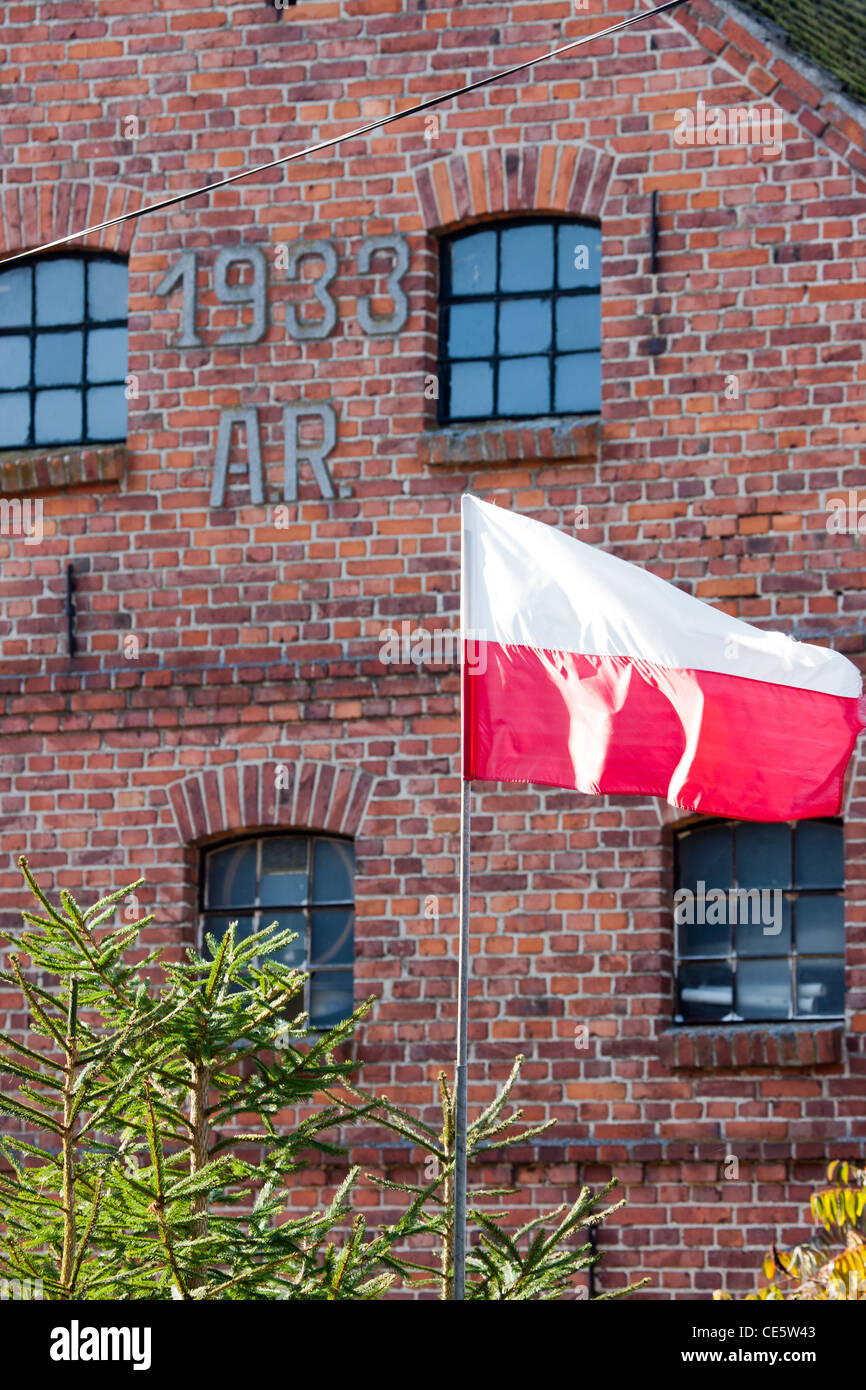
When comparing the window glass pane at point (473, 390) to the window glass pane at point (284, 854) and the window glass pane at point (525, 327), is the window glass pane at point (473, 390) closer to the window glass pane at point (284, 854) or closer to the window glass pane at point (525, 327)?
the window glass pane at point (525, 327)

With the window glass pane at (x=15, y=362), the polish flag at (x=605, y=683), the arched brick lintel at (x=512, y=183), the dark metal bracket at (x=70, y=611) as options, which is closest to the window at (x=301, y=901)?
the dark metal bracket at (x=70, y=611)

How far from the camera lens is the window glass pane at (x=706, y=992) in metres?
9.82

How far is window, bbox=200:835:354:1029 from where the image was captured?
10.2 m

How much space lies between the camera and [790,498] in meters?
9.89

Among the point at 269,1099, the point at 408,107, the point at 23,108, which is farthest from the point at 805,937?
the point at 23,108

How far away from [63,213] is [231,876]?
3259 mm

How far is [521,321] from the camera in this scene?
10.5 metres

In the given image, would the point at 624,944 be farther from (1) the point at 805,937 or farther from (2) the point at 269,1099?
(2) the point at 269,1099

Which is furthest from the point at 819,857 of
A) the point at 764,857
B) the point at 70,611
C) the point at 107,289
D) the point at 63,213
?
the point at 63,213

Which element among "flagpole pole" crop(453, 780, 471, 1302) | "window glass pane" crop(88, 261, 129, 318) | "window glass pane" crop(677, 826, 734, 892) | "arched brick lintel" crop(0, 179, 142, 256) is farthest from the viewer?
"window glass pane" crop(88, 261, 129, 318)

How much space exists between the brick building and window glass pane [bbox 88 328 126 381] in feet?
0.09

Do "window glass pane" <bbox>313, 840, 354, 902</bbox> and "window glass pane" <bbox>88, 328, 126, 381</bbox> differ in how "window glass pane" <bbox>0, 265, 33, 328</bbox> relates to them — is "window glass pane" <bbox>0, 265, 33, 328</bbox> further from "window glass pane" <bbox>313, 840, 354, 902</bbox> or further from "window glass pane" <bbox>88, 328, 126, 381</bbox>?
"window glass pane" <bbox>313, 840, 354, 902</bbox>

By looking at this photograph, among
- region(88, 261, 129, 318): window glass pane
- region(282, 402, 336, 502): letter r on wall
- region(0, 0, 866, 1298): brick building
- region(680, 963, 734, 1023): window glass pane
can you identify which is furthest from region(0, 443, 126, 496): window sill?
region(680, 963, 734, 1023): window glass pane

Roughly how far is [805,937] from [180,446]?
3.62m
